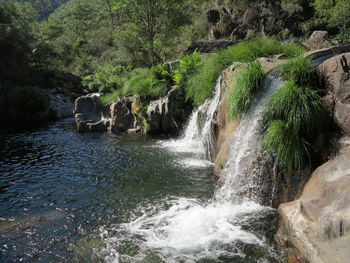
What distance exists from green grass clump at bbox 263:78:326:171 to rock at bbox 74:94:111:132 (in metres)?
11.1

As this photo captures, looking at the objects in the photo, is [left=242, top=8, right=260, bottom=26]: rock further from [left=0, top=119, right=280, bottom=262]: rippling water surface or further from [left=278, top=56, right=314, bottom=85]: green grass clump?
[left=278, top=56, right=314, bottom=85]: green grass clump

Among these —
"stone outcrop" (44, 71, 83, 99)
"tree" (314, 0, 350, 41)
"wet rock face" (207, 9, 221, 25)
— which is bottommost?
"stone outcrop" (44, 71, 83, 99)

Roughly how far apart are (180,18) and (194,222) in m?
19.5

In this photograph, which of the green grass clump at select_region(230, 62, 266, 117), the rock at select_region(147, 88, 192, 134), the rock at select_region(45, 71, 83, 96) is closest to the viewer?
the green grass clump at select_region(230, 62, 266, 117)

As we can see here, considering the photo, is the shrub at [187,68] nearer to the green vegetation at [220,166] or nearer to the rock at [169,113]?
the rock at [169,113]

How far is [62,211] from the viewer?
5848mm

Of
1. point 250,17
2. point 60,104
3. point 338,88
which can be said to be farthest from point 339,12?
point 60,104

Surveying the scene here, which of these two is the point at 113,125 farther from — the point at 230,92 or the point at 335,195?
the point at 335,195

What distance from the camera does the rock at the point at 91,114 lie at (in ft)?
48.2

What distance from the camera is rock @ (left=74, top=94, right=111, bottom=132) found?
14.7 m

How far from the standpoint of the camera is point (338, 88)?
5.15 metres

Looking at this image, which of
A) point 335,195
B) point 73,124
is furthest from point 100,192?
point 73,124

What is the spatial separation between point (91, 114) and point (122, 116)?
2.46 metres

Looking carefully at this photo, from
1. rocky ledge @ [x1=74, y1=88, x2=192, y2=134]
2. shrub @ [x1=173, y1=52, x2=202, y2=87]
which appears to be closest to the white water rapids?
rocky ledge @ [x1=74, y1=88, x2=192, y2=134]
